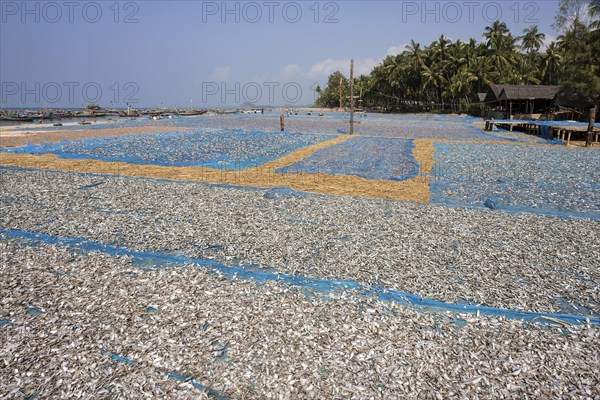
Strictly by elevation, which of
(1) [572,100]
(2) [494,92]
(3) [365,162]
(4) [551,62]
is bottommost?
(3) [365,162]

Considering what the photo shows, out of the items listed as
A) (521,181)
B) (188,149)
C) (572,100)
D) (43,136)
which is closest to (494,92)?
(572,100)

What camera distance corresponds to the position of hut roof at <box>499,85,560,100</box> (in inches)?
1656

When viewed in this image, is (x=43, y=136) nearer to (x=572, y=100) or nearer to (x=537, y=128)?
(x=537, y=128)

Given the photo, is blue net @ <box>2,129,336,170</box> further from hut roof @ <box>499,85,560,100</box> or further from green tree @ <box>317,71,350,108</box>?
green tree @ <box>317,71,350,108</box>

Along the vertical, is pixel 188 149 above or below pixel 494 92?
below

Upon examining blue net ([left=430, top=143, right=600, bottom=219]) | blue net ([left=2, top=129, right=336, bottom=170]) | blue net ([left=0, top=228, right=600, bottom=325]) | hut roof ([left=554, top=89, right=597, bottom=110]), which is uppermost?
hut roof ([left=554, top=89, right=597, bottom=110])

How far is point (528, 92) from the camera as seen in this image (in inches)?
1672

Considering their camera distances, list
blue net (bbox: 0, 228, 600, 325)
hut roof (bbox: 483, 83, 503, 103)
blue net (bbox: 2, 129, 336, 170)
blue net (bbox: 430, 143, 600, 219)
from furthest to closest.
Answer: hut roof (bbox: 483, 83, 503, 103) < blue net (bbox: 2, 129, 336, 170) < blue net (bbox: 430, 143, 600, 219) < blue net (bbox: 0, 228, 600, 325)

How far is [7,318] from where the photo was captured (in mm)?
4352

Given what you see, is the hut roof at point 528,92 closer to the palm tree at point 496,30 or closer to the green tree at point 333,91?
the palm tree at point 496,30

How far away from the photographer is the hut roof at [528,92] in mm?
42062

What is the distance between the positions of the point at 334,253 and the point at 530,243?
3.75 m

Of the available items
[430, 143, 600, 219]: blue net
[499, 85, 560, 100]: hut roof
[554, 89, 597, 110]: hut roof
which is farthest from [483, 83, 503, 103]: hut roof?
[430, 143, 600, 219]: blue net

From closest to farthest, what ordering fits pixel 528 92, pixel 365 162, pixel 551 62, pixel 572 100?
pixel 365 162 → pixel 572 100 → pixel 528 92 → pixel 551 62
